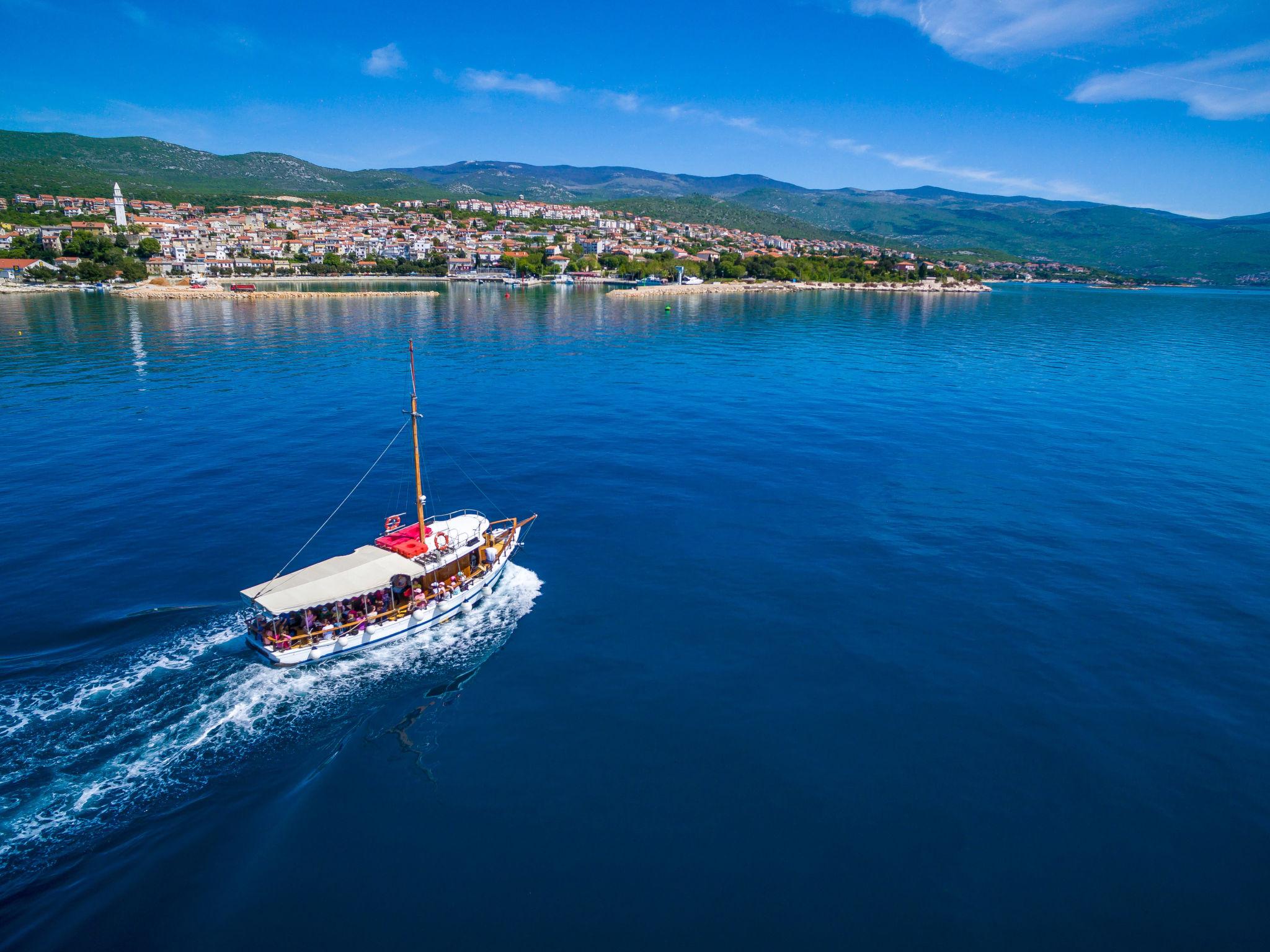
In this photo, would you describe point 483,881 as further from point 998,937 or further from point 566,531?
point 566,531

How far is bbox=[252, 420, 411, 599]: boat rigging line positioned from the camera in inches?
821

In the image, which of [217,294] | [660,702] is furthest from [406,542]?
[217,294]

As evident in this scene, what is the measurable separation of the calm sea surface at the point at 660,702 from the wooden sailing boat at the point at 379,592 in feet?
2.69

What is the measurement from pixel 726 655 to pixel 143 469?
35.4 m

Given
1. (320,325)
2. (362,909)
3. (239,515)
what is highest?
(320,325)

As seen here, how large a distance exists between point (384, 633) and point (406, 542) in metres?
3.59

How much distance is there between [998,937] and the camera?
43.3 ft

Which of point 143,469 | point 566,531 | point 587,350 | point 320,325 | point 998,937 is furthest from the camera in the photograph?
point 320,325

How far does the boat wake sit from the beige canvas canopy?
227cm

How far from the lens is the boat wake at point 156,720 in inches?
604

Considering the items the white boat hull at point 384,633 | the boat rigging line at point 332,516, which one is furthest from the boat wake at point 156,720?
the boat rigging line at point 332,516

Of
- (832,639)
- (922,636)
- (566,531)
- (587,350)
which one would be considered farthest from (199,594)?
(587,350)

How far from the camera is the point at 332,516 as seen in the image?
1262 inches

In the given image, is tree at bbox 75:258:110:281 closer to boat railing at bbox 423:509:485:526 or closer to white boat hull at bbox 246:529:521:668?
boat railing at bbox 423:509:485:526
